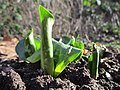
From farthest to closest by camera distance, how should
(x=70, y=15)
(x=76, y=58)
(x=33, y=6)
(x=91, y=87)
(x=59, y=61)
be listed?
(x=70, y=15) < (x=33, y=6) < (x=76, y=58) < (x=59, y=61) < (x=91, y=87)

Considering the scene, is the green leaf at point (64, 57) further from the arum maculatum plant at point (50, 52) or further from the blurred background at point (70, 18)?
the blurred background at point (70, 18)

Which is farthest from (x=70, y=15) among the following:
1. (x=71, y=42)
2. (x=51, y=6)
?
(x=71, y=42)

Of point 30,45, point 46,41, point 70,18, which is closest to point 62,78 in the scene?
point 46,41

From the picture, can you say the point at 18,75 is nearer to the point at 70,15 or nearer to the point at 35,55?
the point at 35,55

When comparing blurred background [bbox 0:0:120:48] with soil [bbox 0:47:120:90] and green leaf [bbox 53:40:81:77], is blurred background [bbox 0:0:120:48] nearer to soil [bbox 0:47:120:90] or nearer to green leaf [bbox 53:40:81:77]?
soil [bbox 0:47:120:90]

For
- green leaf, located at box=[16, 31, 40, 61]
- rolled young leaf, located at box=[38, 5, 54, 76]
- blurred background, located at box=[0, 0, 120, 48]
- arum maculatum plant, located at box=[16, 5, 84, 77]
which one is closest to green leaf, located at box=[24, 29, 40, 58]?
green leaf, located at box=[16, 31, 40, 61]

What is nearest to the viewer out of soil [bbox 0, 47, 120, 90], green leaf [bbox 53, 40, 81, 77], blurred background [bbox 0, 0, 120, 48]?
soil [bbox 0, 47, 120, 90]

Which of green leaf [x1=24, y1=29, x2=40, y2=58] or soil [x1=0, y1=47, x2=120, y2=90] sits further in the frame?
green leaf [x1=24, y1=29, x2=40, y2=58]
